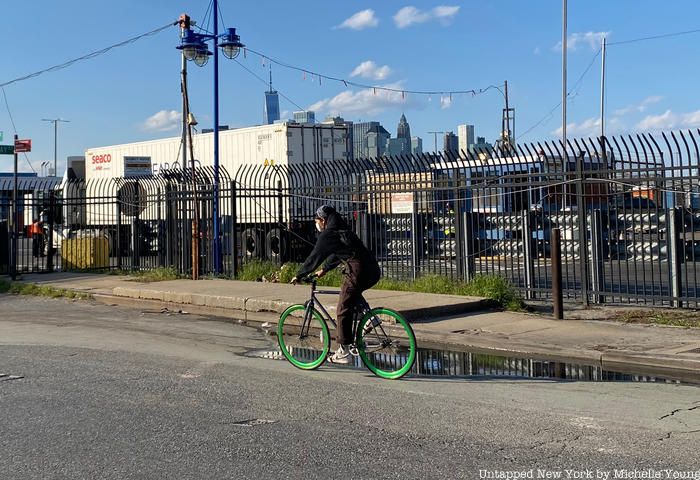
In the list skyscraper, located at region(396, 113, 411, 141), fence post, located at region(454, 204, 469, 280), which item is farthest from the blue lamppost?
skyscraper, located at region(396, 113, 411, 141)

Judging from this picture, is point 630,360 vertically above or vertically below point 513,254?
below

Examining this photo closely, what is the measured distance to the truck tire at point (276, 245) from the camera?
2075 centimetres

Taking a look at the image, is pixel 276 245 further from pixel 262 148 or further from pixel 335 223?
pixel 335 223

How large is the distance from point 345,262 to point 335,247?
0.22 metres

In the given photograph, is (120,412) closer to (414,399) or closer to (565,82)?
(414,399)

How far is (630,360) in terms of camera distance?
31.3 ft

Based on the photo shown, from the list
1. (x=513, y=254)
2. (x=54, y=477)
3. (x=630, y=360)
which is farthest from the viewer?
(x=513, y=254)

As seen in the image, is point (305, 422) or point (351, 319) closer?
point (305, 422)

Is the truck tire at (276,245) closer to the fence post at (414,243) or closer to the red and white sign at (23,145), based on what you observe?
the fence post at (414,243)

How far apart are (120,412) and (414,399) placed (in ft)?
8.90

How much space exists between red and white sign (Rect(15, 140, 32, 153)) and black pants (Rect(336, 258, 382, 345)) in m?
13.5

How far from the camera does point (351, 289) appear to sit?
8602 mm

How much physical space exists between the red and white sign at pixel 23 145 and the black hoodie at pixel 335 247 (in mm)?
13252

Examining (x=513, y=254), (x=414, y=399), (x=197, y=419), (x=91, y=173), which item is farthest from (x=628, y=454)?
(x=91, y=173)
